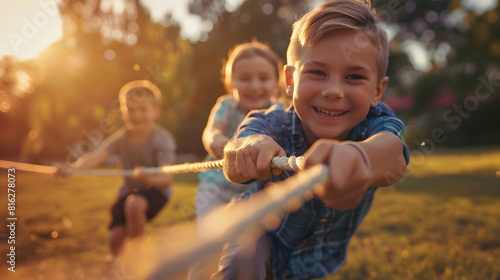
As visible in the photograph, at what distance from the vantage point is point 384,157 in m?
1.26

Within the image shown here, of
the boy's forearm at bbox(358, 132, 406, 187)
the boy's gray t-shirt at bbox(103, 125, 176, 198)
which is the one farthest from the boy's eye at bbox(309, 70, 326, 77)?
the boy's gray t-shirt at bbox(103, 125, 176, 198)

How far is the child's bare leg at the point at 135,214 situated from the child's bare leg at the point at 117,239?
0.08 metres

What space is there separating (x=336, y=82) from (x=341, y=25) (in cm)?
21

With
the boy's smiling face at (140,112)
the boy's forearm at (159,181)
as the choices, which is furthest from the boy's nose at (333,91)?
the boy's smiling face at (140,112)

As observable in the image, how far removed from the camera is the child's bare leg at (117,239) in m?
3.87

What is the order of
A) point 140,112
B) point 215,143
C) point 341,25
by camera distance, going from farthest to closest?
point 140,112, point 215,143, point 341,25

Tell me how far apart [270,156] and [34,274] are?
3279mm

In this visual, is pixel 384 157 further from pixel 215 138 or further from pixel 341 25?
pixel 215 138

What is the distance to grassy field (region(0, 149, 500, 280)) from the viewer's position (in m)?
3.27

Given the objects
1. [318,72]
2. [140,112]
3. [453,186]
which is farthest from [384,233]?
[453,186]

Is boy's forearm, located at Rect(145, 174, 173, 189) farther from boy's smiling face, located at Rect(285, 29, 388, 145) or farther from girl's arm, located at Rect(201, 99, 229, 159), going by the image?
boy's smiling face, located at Rect(285, 29, 388, 145)

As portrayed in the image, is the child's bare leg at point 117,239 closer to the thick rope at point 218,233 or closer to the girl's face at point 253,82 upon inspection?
the girl's face at point 253,82

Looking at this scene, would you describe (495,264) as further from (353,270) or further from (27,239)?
(27,239)

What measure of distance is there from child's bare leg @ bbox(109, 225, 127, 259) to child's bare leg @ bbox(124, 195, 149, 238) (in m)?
0.08
